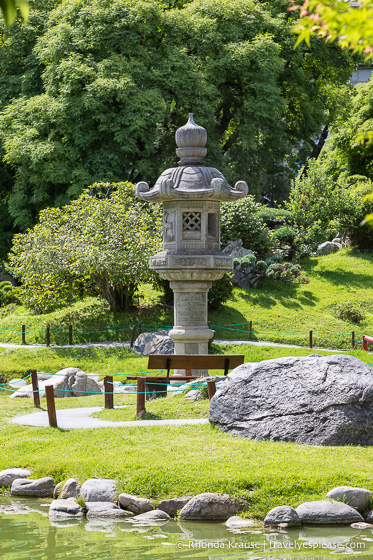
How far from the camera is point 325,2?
16.2 feet

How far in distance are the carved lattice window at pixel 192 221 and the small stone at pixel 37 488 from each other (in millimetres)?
7862

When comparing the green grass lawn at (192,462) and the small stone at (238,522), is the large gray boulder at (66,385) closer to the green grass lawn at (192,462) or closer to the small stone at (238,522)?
the green grass lawn at (192,462)

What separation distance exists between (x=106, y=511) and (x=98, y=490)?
13.2 inches

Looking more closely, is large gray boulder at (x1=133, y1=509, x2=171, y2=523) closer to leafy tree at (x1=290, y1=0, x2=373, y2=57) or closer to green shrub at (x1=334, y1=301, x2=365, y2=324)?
leafy tree at (x1=290, y1=0, x2=373, y2=57)

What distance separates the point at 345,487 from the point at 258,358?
1334 centimetres

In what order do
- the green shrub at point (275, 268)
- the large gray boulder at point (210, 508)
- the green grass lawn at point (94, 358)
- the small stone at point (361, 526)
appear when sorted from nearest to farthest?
the small stone at point (361, 526) < the large gray boulder at point (210, 508) < the green grass lawn at point (94, 358) < the green shrub at point (275, 268)

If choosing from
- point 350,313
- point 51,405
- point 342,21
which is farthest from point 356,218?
point 342,21

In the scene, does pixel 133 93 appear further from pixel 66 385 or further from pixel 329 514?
pixel 329 514

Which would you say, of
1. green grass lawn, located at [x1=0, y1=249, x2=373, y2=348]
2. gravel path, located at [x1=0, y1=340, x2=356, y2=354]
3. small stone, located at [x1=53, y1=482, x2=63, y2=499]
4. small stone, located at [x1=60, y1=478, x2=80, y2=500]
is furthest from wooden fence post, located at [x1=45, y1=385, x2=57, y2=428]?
green grass lawn, located at [x1=0, y1=249, x2=373, y2=348]

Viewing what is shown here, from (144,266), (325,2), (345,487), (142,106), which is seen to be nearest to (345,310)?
(144,266)

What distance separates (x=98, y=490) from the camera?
9.06m

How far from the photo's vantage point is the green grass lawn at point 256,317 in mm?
25797

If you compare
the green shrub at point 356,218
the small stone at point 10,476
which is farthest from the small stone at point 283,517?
the green shrub at point 356,218

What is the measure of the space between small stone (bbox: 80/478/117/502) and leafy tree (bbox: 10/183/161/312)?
15460 mm
